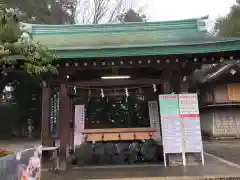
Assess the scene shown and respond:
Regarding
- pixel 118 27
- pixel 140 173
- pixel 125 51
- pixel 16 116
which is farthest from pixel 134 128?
pixel 16 116

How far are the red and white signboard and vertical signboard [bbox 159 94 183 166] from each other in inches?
5.7

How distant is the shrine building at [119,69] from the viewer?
8547mm

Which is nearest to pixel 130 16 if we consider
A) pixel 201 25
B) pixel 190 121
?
pixel 201 25

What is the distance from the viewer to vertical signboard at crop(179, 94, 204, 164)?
9.17 m

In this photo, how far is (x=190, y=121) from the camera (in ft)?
30.2

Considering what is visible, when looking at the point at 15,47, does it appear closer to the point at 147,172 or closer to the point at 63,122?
the point at 63,122

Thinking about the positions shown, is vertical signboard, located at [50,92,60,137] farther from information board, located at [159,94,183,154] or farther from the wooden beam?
information board, located at [159,94,183,154]

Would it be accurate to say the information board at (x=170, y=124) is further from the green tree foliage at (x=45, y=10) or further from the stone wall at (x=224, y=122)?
the green tree foliage at (x=45, y=10)

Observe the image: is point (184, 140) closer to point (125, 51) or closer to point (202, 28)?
point (125, 51)

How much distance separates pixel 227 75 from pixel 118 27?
10589mm

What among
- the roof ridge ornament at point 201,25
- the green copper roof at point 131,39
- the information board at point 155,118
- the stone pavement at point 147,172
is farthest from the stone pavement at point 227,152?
the roof ridge ornament at point 201,25

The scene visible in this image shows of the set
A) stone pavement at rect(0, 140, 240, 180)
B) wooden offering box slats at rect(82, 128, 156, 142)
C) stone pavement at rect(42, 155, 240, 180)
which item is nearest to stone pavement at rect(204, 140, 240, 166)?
stone pavement at rect(0, 140, 240, 180)

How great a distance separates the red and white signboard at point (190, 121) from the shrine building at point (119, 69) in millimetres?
510

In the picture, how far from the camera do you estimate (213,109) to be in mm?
21500
